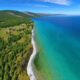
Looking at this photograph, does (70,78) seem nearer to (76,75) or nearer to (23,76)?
(76,75)

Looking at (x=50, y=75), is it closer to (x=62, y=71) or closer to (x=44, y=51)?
(x=62, y=71)

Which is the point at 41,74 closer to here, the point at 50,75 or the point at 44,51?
the point at 50,75

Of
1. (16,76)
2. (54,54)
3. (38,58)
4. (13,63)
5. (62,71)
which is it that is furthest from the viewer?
(54,54)

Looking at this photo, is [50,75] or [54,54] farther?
[54,54]

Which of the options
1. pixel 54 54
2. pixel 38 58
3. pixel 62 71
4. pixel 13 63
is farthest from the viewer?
pixel 54 54

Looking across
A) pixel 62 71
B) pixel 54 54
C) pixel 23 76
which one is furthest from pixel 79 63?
pixel 23 76

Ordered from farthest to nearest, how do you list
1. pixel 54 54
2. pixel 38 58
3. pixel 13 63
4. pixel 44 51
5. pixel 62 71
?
pixel 44 51, pixel 54 54, pixel 38 58, pixel 13 63, pixel 62 71

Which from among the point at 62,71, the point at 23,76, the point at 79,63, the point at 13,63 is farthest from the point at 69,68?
the point at 13,63

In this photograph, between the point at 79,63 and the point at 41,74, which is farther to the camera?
the point at 79,63

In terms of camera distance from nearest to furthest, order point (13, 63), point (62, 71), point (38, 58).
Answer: point (62, 71) → point (13, 63) → point (38, 58)
